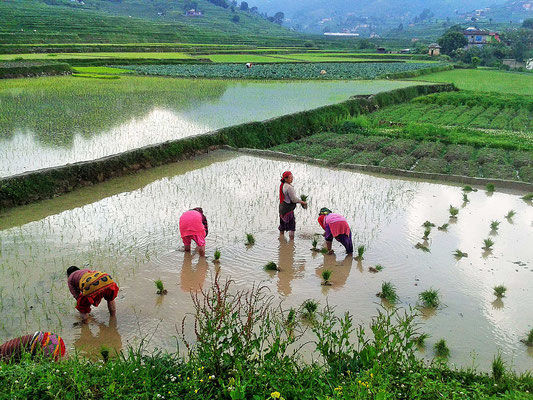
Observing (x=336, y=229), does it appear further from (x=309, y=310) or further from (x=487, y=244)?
(x=487, y=244)

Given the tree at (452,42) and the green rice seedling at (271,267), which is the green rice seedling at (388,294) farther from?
the tree at (452,42)

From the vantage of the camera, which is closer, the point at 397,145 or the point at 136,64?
the point at 397,145

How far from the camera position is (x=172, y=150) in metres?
12.0

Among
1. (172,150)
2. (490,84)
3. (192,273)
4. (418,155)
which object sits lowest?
(192,273)

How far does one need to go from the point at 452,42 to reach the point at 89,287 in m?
64.1

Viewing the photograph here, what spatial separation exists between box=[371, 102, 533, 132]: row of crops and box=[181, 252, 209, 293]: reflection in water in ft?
44.2

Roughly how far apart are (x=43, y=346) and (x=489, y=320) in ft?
15.9

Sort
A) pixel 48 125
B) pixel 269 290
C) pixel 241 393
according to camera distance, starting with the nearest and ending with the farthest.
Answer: pixel 241 393 → pixel 269 290 → pixel 48 125

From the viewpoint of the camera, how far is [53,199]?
357 inches

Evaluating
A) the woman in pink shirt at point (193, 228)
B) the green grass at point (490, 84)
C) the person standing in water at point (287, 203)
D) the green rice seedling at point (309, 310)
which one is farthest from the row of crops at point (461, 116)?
the green rice seedling at point (309, 310)

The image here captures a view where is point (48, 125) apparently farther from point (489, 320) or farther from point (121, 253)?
point (489, 320)

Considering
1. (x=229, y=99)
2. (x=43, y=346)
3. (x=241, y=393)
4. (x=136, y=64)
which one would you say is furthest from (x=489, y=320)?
(x=136, y=64)

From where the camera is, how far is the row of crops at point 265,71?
29219 millimetres

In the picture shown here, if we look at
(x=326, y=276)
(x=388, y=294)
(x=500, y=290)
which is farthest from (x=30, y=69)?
(x=500, y=290)
